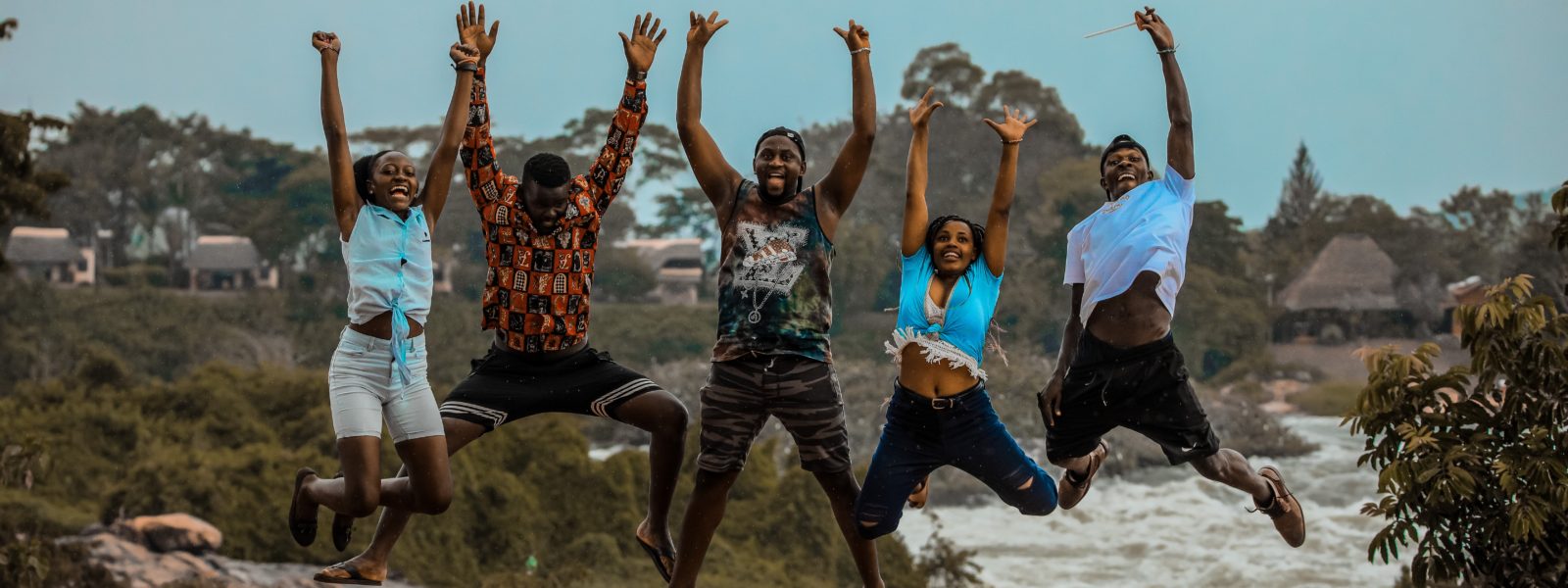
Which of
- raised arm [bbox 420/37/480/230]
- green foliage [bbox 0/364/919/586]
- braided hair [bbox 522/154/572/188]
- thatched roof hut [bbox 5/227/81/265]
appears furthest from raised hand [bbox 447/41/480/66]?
thatched roof hut [bbox 5/227/81/265]

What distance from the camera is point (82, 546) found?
2080 centimetres

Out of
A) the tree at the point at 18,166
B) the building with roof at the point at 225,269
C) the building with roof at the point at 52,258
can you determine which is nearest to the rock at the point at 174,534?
the tree at the point at 18,166

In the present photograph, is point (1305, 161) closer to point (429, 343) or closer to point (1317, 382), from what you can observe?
point (1317, 382)

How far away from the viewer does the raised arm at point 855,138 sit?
22.0ft

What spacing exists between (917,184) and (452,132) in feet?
6.21

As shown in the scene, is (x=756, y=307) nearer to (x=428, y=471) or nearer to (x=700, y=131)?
(x=700, y=131)

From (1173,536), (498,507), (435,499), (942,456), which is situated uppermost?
(942,456)

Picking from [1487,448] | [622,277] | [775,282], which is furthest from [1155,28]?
[622,277]

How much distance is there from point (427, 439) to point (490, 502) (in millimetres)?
16956

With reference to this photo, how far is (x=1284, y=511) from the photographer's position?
23.3ft

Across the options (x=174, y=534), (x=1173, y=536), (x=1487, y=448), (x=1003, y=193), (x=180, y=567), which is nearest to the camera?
(x=1003, y=193)

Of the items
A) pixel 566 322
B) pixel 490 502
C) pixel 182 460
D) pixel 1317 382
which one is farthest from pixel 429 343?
pixel 566 322

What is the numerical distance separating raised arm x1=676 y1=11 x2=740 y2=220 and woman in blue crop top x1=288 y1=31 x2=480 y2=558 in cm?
92

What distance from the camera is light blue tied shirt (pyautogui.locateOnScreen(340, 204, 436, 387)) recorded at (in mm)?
6488
